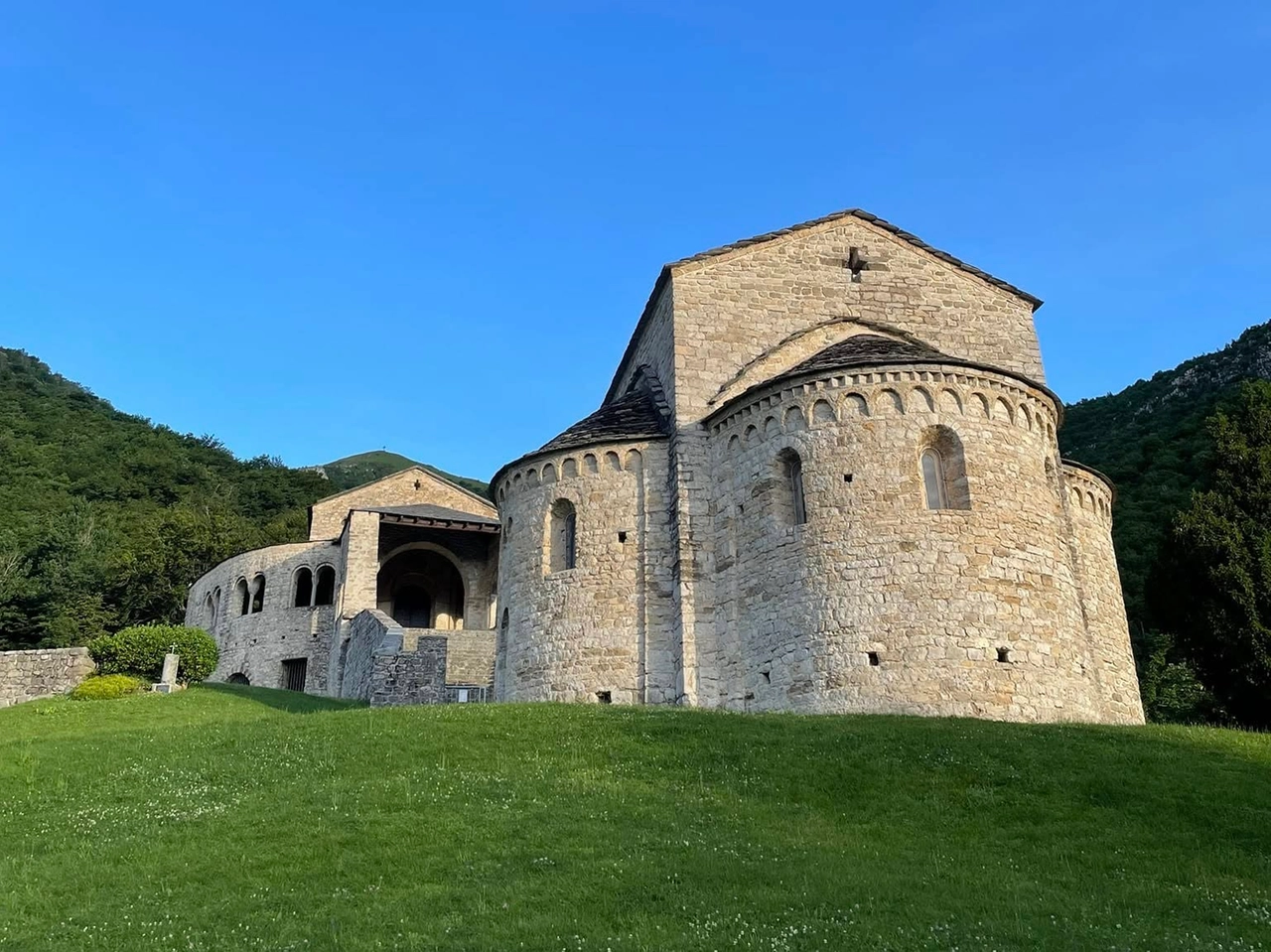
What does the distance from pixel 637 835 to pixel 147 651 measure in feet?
65.1

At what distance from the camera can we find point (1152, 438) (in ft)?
134

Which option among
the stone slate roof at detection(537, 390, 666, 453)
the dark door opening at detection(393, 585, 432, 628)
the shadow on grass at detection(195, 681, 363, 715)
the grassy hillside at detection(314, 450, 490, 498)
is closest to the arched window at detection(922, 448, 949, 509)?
the stone slate roof at detection(537, 390, 666, 453)

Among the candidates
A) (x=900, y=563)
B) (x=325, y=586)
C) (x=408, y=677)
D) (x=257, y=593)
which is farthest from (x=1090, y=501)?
(x=257, y=593)

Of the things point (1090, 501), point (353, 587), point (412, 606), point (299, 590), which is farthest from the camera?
point (412, 606)

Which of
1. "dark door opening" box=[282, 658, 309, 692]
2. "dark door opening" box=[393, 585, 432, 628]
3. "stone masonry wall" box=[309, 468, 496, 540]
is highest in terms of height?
"stone masonry wall" box=[309, 468, 496, 540]

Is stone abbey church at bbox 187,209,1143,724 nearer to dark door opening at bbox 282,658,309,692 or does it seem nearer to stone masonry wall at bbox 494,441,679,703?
stone masonry wall at bbox 494,441,679,703

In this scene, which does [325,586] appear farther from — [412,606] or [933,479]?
[933,479]

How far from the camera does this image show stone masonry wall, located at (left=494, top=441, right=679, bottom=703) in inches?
774

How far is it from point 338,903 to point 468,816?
7.61ft

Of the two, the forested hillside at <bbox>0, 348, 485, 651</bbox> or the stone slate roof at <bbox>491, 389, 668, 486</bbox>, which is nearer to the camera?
the stone slate roof at <bbox>491, 389, 668, 486</bbox>

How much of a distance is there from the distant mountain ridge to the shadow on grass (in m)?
20.8

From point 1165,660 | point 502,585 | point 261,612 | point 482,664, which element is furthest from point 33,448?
point 1165,660

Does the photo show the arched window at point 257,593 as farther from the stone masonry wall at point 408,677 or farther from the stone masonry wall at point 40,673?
the stone masonry wall at point 408,677

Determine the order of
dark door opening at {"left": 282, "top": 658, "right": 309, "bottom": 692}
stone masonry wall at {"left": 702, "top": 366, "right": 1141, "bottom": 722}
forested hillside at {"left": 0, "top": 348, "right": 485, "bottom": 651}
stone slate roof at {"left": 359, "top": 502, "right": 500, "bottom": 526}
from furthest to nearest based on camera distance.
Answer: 1. forested hillside at {"left": 0, "top": 348, "right": 485, "bottom": 651}
2. dark door opening at {"left": 282, "top": 658, "right": 309, "bottom": 692}
3. stone slate roof at {"left": 359, "top": 502, "right": 500, "bottom": 526}
4. stone masonry wall at {"left": 702, "top": 366, "right": 1141, "bottom": 722}
